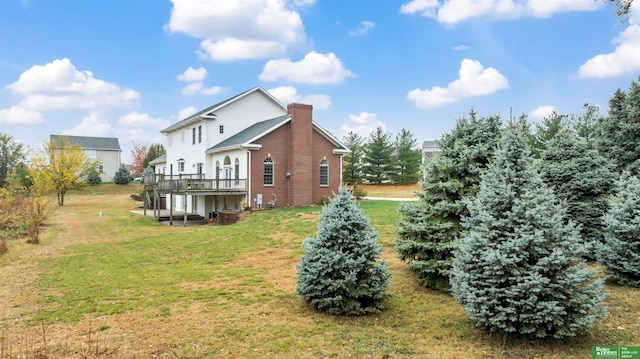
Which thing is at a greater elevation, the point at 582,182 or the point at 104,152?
the point at 104,152

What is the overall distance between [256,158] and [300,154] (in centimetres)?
285

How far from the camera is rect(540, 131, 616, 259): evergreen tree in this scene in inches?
417

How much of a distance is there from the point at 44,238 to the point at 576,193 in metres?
21.6

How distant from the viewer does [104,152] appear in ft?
202

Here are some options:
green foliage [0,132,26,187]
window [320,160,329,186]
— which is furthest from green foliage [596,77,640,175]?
green foliage [0,132,26,187]

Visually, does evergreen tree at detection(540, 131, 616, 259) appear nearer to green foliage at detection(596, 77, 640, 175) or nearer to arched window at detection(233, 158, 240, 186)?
green foliage at detection(596, 77, 640, 175)

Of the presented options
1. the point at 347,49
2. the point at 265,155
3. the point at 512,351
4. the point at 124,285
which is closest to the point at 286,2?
the point at 347,49

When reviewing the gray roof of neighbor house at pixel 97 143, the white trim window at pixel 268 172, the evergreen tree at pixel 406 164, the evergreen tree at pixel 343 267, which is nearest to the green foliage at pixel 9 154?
the gray roof of neighbor house at pixel 97 143

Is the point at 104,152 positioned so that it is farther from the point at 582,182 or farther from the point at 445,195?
the point at 582,182

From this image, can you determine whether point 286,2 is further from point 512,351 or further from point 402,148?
point 402,148

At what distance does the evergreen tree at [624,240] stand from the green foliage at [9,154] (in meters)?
60.1

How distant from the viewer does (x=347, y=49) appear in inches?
774

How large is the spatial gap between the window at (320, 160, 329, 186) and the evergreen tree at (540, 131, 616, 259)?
17326 mm

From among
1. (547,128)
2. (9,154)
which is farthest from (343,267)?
(9,154)
